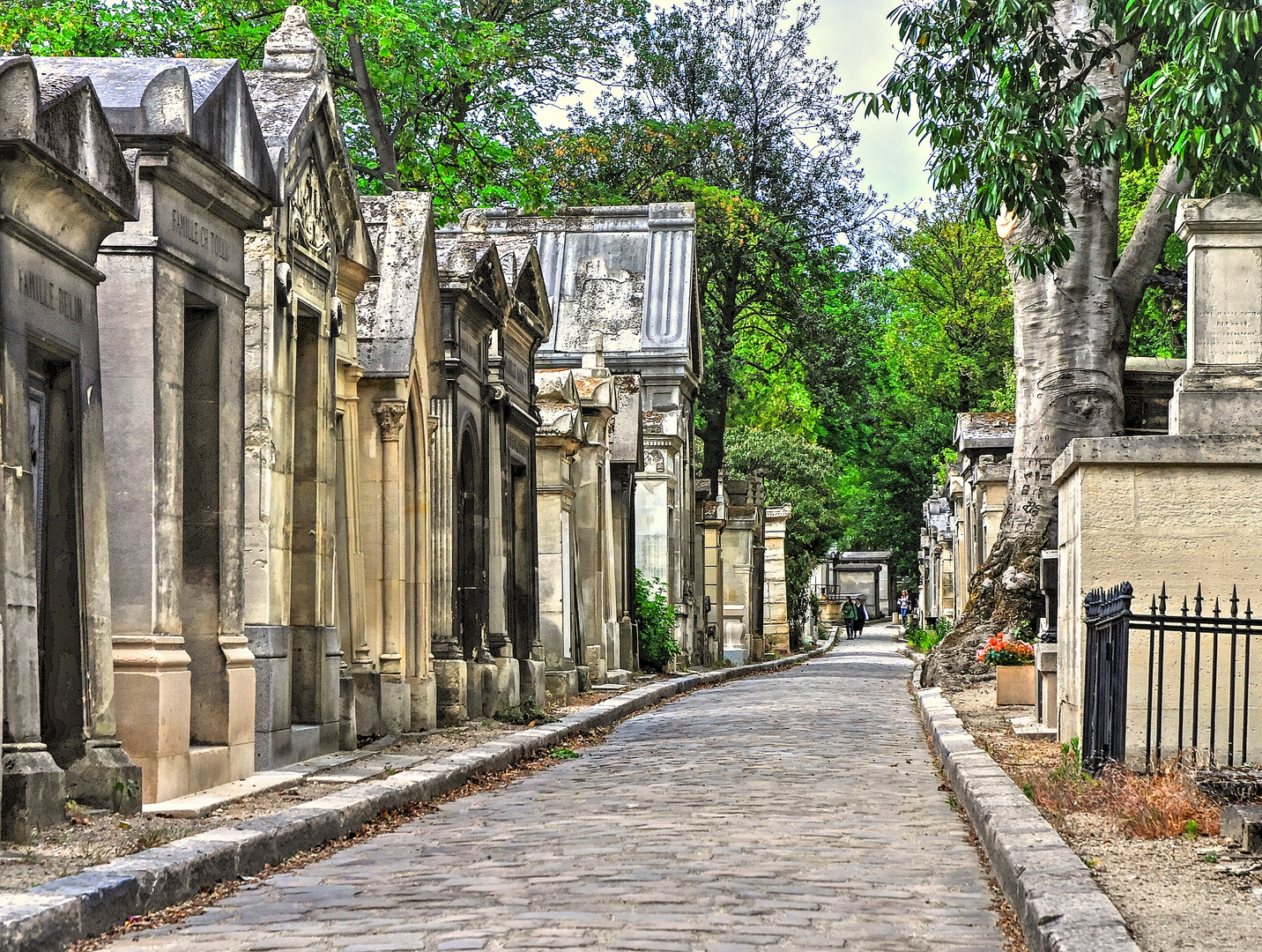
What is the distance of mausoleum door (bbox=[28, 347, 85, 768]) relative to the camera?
7.53 metres

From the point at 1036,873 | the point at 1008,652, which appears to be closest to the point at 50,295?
the point at 1036,873

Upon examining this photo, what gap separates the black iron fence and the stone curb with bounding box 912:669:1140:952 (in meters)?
0.70

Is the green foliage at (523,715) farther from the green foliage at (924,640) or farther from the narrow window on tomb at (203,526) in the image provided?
the green foliage at (924,640)

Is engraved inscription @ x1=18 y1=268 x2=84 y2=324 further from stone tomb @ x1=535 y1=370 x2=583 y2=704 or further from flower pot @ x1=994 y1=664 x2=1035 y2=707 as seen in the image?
stone tomb @ x1=535 y1=370 x2=583 y2=704

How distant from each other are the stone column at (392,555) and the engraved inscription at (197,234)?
156 inches

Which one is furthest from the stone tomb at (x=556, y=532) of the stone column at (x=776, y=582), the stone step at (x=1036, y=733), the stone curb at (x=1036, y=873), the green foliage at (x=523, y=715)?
the stone column at (x=776, y=582)

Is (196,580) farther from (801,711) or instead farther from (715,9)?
(715,9)

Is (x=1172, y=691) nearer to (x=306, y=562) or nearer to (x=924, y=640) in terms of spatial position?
(x=306, y=562)

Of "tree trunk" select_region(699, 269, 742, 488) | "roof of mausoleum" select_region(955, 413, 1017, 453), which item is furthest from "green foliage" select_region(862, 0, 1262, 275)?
"tree trunk" select_region(699, 269, 742, 488)

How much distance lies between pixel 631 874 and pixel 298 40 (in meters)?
7.35

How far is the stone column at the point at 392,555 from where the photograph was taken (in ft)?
44.3

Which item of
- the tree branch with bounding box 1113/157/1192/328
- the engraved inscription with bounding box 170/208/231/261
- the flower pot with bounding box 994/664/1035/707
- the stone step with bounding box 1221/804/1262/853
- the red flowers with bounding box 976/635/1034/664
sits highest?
the tree branch with bounding box 1113/157/1192/328

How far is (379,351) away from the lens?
44.8 feet

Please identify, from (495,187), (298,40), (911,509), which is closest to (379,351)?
(298,40)
